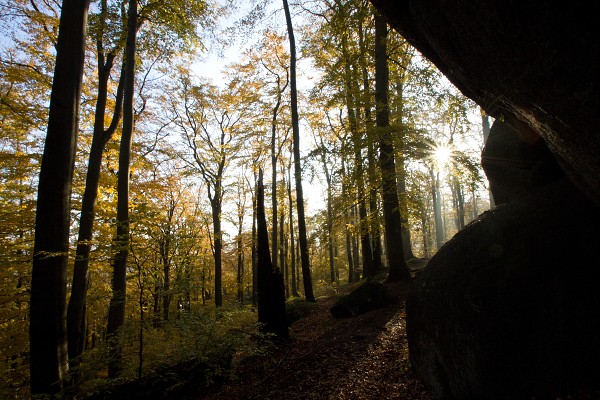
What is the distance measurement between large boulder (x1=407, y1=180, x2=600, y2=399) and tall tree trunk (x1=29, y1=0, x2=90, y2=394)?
527 cm

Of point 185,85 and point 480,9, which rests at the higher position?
point 185,85

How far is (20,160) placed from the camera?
9297 mm

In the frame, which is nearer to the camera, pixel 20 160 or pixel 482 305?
pixel 482 305

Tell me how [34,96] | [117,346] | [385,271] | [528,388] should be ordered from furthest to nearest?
[385,271], [34,96], [117,346], [528,388]

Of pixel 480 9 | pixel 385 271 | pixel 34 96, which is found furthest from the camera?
pixel 385 271

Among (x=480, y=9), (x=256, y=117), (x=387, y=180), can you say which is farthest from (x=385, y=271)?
(x=480, y=9)

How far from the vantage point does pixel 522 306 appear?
2996 mm

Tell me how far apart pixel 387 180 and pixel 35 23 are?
501 inches

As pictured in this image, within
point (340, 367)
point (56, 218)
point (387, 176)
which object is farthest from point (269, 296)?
point (56, 218)

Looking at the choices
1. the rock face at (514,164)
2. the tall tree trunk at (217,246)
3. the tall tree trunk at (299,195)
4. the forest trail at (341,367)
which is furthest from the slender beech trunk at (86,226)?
the tall tree trunk at (217,246)

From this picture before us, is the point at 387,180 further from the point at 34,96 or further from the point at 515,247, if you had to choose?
the point at 34,96

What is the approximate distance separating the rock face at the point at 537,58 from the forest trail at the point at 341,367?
367 centimetres

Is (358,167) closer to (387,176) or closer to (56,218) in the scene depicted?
(387,176)

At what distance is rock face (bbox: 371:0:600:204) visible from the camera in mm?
1585
